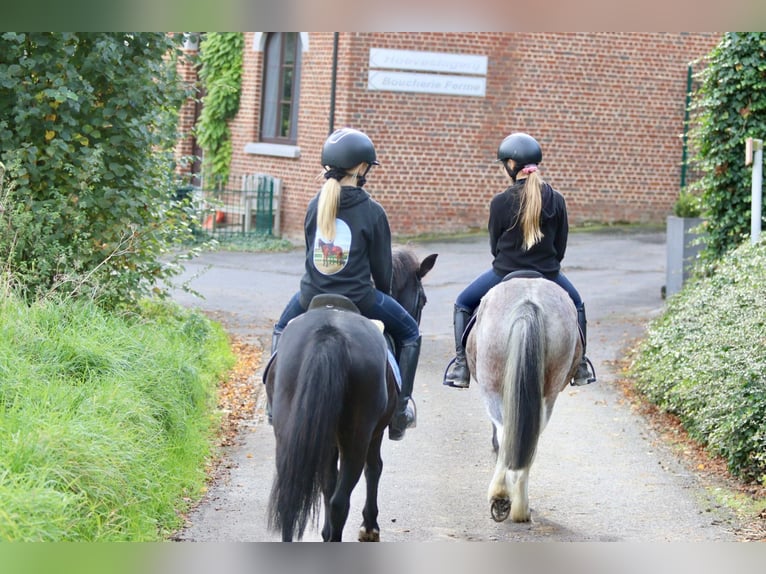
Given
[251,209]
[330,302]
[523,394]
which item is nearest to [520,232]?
[523,394]

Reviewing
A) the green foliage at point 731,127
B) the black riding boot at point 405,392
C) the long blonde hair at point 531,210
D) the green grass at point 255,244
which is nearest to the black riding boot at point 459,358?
the long blonde hair at point 531,210

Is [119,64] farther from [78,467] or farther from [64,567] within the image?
[64,567]

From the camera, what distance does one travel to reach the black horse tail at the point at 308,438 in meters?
5.34

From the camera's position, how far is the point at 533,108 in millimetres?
22609

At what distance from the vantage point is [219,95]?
80.4 ft

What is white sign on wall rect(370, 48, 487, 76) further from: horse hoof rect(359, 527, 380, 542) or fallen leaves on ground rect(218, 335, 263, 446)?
horse hoof rect(359, 527, 380, 542)

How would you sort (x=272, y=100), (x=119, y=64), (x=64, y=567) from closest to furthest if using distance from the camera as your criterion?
(x=64, y=567) < (x=119, y=64) < (x=272, y=100)

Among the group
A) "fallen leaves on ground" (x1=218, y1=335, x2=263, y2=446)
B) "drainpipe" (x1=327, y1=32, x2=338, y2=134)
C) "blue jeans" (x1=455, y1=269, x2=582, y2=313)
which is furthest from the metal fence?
"blue jeans" (x1=455, y1=269, x2=582, y2=313)

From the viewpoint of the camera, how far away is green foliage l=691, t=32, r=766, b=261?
12156 mm

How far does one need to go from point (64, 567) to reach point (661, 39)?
2047 cm

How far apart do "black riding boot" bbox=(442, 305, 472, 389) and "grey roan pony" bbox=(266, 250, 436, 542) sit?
2.16 m

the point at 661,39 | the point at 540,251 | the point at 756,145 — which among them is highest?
the point at 661,39

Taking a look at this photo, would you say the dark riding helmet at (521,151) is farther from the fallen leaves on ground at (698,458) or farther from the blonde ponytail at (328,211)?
the fallen leaves on ground at (698,458)
